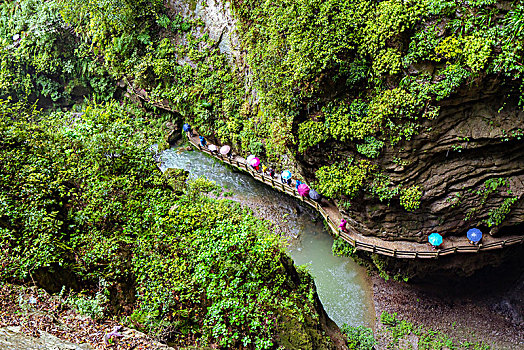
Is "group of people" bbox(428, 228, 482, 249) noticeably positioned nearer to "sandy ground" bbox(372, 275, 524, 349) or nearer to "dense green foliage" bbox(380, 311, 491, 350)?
"sandy ground" bbox(372, 275, 524, 349)

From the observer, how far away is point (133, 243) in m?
8.38

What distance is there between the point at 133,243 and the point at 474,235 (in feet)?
39.5

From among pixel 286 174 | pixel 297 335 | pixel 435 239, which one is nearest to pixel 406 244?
pixel 435 239

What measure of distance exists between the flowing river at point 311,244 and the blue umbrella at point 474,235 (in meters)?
5.04

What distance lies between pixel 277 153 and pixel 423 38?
28.7 feet

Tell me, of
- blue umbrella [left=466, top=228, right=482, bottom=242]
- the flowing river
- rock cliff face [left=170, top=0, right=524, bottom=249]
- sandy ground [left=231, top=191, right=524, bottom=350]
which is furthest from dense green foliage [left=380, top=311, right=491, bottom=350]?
blue umbrella [left=466, top=228, right=482, bottom=242]

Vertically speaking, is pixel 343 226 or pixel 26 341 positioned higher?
pixel 343 226

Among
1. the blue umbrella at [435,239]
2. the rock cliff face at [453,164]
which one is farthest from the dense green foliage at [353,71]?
the blue umbrella at [435,239]

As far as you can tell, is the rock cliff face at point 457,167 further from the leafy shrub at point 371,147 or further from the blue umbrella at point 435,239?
the blue umbrella at point 435,239

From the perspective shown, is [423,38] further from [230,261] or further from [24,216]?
[24,216]

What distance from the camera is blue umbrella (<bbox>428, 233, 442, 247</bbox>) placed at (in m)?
12.9

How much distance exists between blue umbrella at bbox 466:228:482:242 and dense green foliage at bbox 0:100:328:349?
730cm

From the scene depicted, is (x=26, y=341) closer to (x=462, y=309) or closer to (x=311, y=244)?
(x=311, y=244)

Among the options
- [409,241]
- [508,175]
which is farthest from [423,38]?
[409,241]
